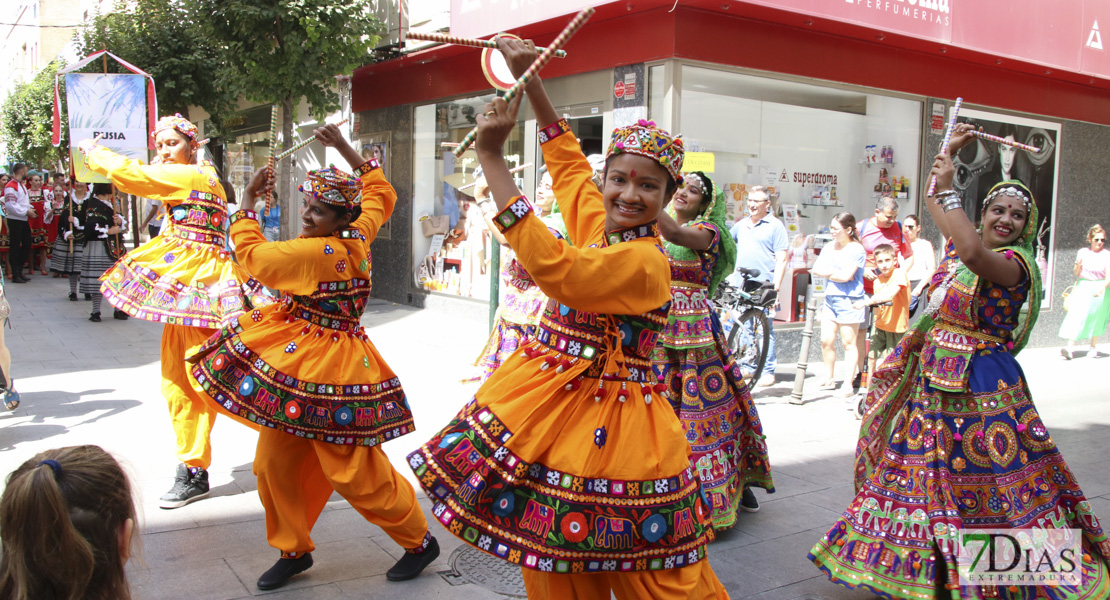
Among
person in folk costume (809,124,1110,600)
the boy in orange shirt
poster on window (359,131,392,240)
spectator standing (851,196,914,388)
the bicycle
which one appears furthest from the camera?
poster on window (359,131,392,240)

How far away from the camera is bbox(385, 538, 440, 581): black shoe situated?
3820 millimetres

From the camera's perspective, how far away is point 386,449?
587 centimetres

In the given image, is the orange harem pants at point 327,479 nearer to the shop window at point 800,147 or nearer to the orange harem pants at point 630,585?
the orange harem pants at point 630,585

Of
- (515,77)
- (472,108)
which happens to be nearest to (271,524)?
(515,77)

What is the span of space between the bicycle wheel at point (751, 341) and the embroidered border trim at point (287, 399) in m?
4.91

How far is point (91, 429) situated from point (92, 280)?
774 cm

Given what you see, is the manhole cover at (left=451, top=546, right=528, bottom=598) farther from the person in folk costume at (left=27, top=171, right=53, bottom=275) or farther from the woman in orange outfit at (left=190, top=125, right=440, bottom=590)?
the person in folk costume at (left=27, top=171, right=53, bottom=275)

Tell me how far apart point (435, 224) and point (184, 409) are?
8484mm

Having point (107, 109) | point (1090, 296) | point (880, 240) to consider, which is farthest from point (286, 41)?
point (1090, 296)

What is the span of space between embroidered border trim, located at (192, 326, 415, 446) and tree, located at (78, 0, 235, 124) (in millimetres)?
14283

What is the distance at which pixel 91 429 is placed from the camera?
20.4 feet

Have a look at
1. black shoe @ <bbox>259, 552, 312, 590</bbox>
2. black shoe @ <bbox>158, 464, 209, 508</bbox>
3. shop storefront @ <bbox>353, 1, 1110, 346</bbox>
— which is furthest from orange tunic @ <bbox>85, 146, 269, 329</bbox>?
shop storefront @ <bbox>353, 1, 1110, 346</bbox>

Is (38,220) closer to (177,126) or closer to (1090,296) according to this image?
(177,126)

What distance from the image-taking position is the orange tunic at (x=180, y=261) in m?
4.88
